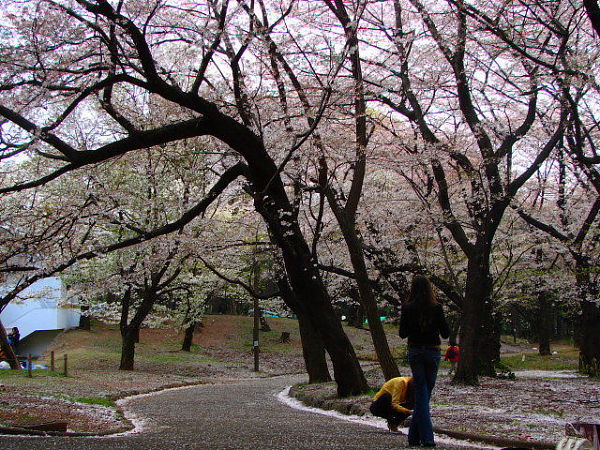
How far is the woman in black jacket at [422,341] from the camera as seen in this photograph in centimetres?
549

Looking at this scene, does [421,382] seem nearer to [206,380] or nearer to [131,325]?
[131,325]

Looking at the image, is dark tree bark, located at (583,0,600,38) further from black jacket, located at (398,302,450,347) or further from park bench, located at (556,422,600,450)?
park bench, located at (556,422,600,450)

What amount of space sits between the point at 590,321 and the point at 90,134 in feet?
50.5

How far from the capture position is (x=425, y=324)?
5516 mm

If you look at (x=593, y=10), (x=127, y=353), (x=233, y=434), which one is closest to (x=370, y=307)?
(x=233, y=434)

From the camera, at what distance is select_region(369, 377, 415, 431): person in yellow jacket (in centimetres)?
672

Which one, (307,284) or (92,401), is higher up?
(307,284)

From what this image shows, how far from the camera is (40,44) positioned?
7520 mm

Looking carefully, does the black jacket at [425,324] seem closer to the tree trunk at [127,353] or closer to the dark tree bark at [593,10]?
the dark tree bark at [593,10]

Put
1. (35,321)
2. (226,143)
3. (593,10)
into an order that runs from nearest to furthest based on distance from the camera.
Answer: (593,10)
(226,143)
(35,321)

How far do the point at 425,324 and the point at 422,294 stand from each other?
285 mm

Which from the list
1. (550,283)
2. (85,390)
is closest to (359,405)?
(85,390)

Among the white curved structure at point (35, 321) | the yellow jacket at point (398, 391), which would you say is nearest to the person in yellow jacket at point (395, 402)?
the yellow jacket at point (398, 391)

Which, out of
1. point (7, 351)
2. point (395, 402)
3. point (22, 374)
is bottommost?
point (22, 374)
